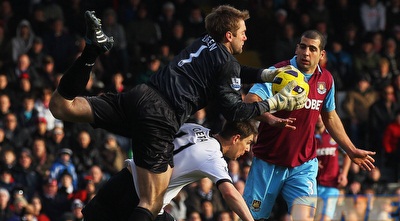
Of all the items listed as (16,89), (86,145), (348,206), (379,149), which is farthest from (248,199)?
(379,149)

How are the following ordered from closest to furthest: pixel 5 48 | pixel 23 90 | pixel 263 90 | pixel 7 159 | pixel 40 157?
pixel 263 90, pixel 7 159, pixel 40 157, pixel 23 90, pixel 5 48

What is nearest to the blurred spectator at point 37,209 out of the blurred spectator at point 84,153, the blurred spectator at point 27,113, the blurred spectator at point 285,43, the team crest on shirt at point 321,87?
the blurred spectator at point 84,153

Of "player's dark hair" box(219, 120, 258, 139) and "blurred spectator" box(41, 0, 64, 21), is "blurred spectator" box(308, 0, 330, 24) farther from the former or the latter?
"player's dark hair" box(219, 120, 258, 139)

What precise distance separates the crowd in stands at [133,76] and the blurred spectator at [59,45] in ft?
0.08

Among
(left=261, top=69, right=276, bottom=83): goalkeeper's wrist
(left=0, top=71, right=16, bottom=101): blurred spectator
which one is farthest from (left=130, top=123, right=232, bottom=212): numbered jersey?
(left=0, top=71, right=16, bottom=101): blurred spectator

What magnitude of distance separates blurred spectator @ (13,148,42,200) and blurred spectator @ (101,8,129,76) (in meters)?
3.87

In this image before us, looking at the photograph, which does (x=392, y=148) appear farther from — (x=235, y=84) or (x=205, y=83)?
(x=205, y=83)

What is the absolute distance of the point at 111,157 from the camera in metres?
17.8

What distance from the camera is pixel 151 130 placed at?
10422 millimetres

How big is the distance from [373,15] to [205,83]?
42.8 ft

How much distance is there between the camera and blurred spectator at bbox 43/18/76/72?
19953 mm

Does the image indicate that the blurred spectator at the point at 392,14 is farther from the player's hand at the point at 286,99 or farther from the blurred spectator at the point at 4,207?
the player's hand at the point at 286,99

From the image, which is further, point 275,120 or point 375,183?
point 375,183

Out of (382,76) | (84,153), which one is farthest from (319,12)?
(84,153)
